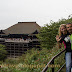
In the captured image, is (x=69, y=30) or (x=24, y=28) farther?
(x=24, y=28)

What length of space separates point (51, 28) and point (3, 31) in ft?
45.7

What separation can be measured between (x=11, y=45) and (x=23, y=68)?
61.4 ft

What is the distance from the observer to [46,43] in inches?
720

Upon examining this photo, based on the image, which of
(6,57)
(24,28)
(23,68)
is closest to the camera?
(23,68)

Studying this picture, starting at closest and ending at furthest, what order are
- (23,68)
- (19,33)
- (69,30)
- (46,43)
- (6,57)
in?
(69,30) → (23,68) → (46,43) → (6,57) → (19,33)

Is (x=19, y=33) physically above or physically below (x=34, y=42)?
above

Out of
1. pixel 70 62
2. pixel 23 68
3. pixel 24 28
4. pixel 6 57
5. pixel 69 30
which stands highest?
pixel 24 28

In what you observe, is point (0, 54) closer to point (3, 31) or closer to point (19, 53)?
point (19, 53)

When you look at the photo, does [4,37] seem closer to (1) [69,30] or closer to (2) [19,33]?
(2) [19,33]

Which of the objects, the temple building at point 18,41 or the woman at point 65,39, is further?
the temple building at point 18,41

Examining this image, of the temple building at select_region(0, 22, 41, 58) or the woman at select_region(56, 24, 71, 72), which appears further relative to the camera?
the temple building at select_region(0, 22, 41, 58)

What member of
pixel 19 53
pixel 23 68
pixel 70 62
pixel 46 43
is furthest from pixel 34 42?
pixel 70 62

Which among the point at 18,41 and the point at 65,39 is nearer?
the point at 65,39

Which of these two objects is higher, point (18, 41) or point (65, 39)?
point (65, 39)
